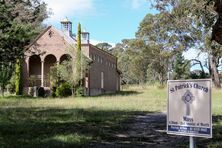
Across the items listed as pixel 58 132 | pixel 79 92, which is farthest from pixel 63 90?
pixel 58 132

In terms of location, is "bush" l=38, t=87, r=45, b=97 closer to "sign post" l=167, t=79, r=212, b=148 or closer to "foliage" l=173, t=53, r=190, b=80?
"foliage" l=173, t=53, r=190, b=80

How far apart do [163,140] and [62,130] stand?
12.2ft

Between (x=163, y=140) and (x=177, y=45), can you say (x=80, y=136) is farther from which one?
(x=177, y=45)

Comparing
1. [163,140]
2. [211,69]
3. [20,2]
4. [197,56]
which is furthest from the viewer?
[211,69]

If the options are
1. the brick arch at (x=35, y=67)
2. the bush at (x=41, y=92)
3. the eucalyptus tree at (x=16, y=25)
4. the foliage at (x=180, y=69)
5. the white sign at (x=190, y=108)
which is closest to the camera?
the white sign at (x=190, y=108)

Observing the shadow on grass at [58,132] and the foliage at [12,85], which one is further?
the foliage at [12,85]

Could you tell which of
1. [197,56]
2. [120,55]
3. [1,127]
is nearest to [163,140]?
[1,127]

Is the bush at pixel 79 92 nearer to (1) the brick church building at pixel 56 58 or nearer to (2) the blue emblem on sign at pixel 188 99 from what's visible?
(1) the brick church building at pixel 56 58

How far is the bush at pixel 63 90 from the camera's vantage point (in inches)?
1745

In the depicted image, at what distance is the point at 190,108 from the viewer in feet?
19.4

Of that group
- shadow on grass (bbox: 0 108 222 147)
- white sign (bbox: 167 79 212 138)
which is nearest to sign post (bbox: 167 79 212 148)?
white sign (bbox: 167 79 212 138)

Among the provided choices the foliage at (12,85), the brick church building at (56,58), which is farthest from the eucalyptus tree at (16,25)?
the foliage at (12,85)

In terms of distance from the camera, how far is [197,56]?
181 feet

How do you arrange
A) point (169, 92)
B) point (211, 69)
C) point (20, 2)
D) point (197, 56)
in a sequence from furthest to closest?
point (211, 69) < point (197, 56) < point (20, 2) < point (169, 92)
